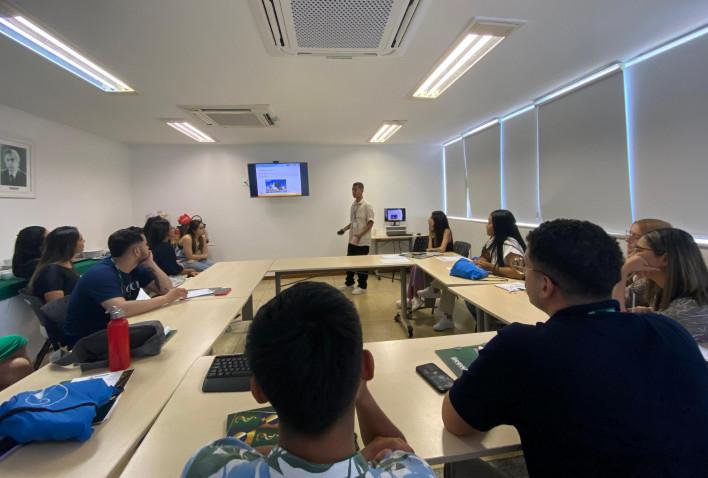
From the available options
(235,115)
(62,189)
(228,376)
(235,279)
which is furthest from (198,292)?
(62,189)

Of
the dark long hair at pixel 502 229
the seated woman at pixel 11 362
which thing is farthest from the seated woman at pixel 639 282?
the seated woman at pixel 11 362

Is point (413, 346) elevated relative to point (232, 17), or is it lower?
lower

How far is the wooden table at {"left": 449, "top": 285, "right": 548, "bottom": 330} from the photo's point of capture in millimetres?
1777

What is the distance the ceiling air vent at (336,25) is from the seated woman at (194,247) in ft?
10.2

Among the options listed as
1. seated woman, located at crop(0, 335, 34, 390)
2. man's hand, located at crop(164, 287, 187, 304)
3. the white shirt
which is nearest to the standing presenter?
the white shirt

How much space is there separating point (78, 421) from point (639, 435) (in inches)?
54.4

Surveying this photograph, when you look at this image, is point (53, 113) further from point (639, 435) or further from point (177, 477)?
point (639, 435)

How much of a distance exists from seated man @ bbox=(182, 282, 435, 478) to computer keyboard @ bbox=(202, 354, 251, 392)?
0.61 meters

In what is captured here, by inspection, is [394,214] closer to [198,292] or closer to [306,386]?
[198,292]

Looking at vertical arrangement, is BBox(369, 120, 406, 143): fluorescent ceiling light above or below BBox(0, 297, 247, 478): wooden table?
above

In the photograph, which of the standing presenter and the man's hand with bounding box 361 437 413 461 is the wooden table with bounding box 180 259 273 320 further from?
the standing presenter

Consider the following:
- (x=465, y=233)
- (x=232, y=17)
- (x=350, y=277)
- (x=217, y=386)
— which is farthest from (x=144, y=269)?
(x=465, y=233)

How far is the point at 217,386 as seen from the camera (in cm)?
117

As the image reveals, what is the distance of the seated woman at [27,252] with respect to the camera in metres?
2.85
